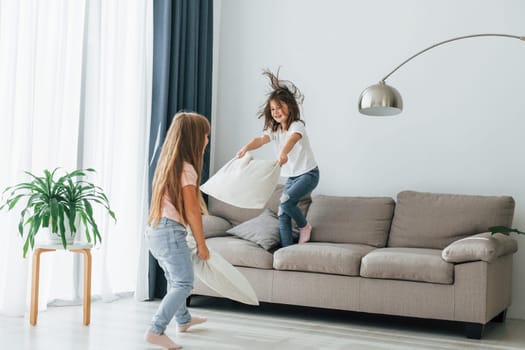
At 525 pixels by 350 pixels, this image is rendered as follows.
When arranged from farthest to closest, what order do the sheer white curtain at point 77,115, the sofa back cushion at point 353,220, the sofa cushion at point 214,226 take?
1. the sofa cushion at point 214,226
2. the sofa back cushion at point 353,220
3. the sheer white curtain at point 77,115

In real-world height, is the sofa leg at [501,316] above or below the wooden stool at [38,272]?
below

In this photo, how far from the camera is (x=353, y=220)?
15.0 ft

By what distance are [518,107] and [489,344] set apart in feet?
6.11

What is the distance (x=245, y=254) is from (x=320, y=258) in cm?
51

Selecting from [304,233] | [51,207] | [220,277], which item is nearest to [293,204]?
[304,233]

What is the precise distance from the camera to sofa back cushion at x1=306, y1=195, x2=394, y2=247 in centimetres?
451

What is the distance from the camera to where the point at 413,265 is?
12.3 feet

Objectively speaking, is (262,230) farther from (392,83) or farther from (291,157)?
(392,83)

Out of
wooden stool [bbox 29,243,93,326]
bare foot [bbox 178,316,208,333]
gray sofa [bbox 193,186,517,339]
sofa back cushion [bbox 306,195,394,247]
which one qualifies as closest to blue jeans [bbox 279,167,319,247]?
gray sofa [bbox 193,186,517,339]

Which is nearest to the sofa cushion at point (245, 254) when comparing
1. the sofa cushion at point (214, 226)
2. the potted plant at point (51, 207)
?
the sofa cushion at point (214, 226)

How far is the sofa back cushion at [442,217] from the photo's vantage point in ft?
13.9

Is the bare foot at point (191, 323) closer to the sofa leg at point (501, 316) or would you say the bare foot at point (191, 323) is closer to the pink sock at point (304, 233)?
the pink sock at point (304, 233)

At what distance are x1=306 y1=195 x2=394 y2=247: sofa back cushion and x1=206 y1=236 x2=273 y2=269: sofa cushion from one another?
56 centimetres

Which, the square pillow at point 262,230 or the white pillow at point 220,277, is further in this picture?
the square pillow at point 262,230
